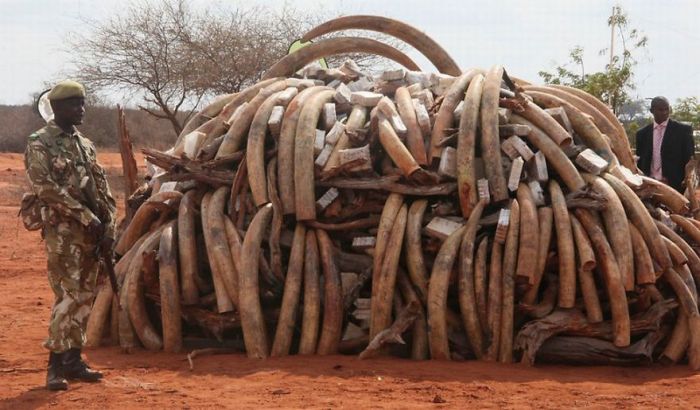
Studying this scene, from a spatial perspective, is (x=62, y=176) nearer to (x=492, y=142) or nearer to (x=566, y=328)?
(x=492, y=142)

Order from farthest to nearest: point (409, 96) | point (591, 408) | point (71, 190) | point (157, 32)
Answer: point (157, 32) → point (409, 96) → point (71, 190) → point (591, 408)

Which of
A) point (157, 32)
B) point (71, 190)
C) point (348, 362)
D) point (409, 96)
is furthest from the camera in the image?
point (157, 32)

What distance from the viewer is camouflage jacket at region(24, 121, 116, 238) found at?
584cm

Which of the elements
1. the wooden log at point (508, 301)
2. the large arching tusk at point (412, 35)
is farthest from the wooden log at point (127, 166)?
the wooden log at point (508, 301)

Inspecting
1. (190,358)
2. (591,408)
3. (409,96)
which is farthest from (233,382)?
(409,96)

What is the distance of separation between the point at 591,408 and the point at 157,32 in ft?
68.6

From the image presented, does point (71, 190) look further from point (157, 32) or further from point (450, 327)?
point (157, 32)

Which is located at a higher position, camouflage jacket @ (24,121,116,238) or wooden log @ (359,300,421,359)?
camouflage jacket @ (24,121,116,238)

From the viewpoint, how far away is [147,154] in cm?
755

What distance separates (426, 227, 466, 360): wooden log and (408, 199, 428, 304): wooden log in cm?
10

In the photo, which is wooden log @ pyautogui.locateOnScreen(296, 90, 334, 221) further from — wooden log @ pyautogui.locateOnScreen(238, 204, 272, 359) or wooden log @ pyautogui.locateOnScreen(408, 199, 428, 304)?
wooden log @ pyautogui.locateOnScreen(408, 199, 428, 304)

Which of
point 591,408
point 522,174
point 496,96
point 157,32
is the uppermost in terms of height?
point 157,32

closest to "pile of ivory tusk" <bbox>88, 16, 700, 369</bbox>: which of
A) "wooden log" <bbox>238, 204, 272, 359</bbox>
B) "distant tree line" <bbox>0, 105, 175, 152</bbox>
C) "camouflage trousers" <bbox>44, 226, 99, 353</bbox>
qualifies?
"wooden log" <bbox>238, 204, 272, 359</bbox>

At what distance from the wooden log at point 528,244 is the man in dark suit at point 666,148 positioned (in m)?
2.54
